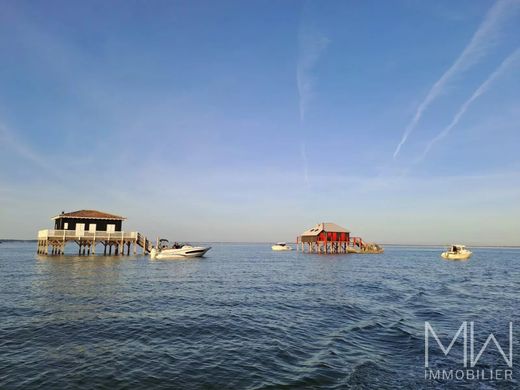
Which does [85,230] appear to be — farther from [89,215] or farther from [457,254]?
[457,254]

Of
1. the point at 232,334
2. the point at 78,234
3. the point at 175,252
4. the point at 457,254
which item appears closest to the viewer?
the point at 232,334

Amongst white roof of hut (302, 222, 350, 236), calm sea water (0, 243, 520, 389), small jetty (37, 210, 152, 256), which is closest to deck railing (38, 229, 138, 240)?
small jetty (37, 210, 152, 256)

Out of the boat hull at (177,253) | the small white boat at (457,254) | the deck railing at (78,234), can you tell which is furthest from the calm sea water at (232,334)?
the small white boat at (457,254)

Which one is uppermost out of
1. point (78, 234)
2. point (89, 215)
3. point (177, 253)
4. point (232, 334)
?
point (89, 215)

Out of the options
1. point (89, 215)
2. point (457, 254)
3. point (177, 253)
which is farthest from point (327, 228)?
point (89, 215)

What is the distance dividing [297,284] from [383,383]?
2042 centimetres

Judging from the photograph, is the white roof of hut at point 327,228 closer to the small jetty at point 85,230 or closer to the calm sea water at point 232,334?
the small jetty at point 85,230

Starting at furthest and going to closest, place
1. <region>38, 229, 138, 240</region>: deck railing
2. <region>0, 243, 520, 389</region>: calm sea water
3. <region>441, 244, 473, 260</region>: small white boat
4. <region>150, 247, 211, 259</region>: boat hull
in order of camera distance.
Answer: <region>441, 244, 473, 260</region>: small white boat → <region>150, 247, 211, 259</region>: boat hull → <region>38, 229, 138, 240</region>: deck railing → <region>0, 243, 520, 389</region>: calm sea water

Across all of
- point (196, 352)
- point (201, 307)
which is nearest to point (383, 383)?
point (196, 352)

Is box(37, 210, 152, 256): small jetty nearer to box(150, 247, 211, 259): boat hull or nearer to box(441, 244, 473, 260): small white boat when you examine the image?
box(150, 247, 211, 259): boat hull

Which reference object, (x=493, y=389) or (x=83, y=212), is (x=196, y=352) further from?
(x=83, y=212)

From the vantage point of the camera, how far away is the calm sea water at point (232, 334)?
1017cm

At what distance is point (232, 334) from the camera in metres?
14.5

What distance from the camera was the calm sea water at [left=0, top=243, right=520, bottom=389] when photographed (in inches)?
400
